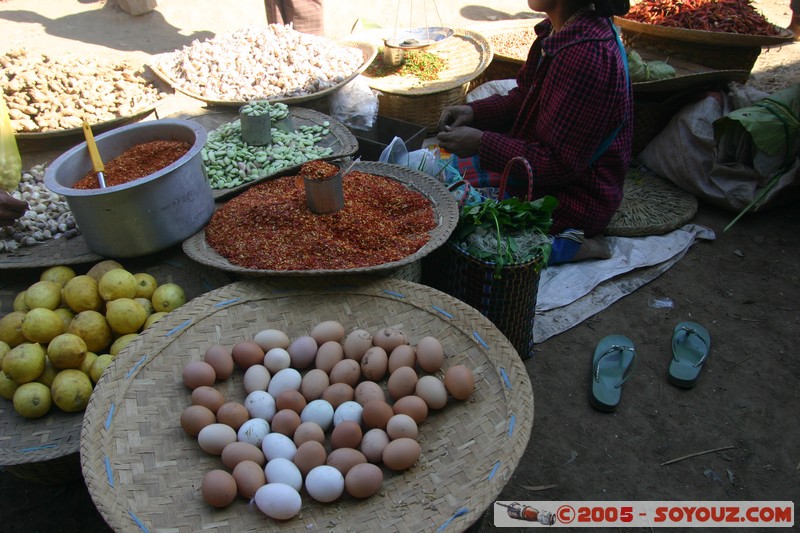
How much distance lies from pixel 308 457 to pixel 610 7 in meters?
2.17

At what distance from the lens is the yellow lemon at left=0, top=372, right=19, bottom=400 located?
6.39 feet

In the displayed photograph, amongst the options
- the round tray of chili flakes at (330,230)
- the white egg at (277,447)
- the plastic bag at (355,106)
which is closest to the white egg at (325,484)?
the white egg at (277,447)

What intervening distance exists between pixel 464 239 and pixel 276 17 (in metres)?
3.45

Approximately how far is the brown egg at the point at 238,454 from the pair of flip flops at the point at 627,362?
1.53m

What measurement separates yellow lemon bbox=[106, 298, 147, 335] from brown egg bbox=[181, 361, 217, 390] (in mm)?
413

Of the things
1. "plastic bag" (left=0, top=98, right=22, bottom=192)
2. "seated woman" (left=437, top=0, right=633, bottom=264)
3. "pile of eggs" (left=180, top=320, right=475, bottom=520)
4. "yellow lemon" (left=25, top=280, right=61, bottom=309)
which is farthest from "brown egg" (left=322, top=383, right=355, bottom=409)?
"plastic bag" (left=0, top=98, right=22, bottom=192)

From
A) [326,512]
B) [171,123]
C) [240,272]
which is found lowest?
[326,512]

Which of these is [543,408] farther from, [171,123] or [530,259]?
[171,123]

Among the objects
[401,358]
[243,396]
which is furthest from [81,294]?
[401,358]

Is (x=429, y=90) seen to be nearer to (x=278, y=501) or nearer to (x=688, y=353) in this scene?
(x=688, y=353)

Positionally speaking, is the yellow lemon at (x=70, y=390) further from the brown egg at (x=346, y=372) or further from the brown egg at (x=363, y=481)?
the brown egg at (x=363, y=481)

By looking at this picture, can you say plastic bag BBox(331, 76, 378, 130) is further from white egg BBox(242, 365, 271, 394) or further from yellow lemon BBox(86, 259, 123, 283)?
white egg BBox(242, 365, 271, 394)

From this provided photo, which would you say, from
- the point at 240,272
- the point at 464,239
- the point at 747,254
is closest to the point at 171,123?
the point at 240,272

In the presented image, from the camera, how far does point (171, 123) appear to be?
257 cm
